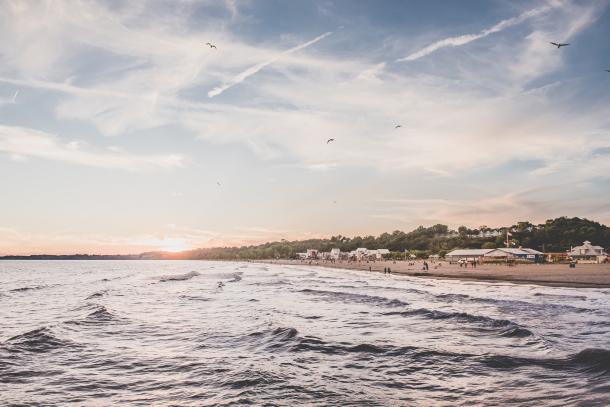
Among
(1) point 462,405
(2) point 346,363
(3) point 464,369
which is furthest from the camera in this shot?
(2) point 346,363

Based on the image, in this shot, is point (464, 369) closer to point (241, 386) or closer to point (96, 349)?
point (241, 386)

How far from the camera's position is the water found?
12.8 m

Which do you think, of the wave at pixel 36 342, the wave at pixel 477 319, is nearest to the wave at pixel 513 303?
the wave at pixel 477 319

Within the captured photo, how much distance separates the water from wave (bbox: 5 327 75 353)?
3.6 inches

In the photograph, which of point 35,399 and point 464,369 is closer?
point 35,399

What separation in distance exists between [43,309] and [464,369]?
34815 millimetres

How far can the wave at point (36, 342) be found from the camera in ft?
64.9

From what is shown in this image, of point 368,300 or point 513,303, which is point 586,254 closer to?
point 513,303

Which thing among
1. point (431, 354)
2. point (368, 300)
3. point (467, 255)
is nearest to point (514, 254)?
point (467, 255)

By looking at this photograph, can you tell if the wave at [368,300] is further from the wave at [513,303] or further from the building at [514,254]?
the building at [514,254]

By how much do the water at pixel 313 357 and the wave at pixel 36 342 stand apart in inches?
3.6

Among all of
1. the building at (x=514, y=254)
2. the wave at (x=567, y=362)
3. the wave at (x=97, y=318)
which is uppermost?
the building at (x=514, y=254)

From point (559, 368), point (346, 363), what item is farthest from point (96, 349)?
point (559, 368)

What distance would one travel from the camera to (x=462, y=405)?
11.6m
